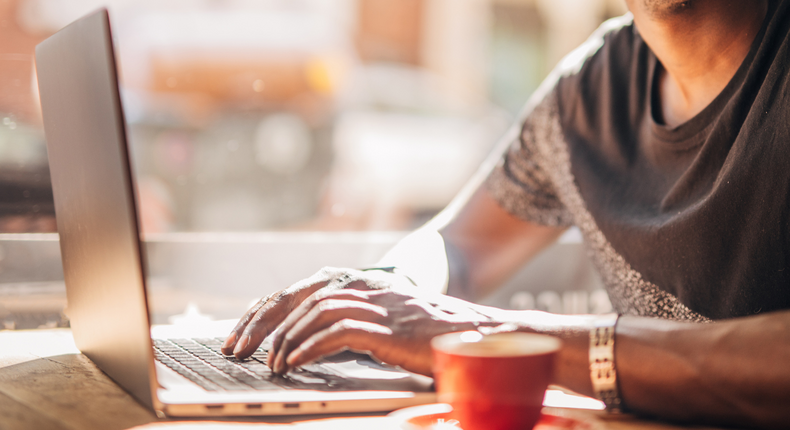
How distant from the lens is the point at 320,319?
80cm

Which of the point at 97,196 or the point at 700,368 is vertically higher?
the point at 97,196

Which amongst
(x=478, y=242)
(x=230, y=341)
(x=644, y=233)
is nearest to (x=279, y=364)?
(x=230, y=341)

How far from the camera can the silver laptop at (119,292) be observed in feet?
2.14

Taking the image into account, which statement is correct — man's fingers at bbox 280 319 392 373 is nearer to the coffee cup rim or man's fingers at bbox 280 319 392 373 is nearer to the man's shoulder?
the coffee cup rim

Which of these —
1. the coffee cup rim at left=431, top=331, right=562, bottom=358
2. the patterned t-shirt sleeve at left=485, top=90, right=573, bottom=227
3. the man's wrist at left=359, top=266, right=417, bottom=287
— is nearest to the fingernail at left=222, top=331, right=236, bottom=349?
the man's wrist at left=359, top=266, right=417, bottom=287

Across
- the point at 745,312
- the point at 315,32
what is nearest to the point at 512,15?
the point at 315,32

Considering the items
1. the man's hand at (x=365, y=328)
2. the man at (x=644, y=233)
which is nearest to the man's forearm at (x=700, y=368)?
the man at (x=644, y=233)

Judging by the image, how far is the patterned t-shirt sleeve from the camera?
152cm

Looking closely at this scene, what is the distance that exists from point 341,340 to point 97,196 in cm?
31

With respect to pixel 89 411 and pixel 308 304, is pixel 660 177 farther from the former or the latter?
pixel 89 411

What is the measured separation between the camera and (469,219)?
4.97 ft

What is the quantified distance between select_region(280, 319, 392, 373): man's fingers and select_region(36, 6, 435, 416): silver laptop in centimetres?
2

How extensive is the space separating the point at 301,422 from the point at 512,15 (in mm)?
9874

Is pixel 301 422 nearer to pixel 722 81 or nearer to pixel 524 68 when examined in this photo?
pixel 722 81
